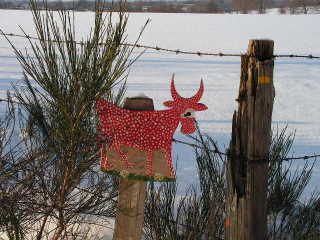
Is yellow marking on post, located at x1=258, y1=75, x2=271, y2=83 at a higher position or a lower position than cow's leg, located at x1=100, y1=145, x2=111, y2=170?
higher

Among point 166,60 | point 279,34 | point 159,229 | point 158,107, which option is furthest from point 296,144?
point 279,34

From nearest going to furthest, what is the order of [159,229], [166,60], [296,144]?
[159,229]
[296,144]
[166,60]

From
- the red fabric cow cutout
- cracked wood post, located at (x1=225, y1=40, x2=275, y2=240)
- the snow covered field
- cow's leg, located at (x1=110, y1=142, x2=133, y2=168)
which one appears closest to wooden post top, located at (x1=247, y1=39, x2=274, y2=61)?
cracked wood post, located at (x1=225, y1=40, x2=275, y2=240)

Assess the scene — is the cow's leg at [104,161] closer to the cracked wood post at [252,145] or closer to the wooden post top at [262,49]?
the cracked wood post at [252,145]

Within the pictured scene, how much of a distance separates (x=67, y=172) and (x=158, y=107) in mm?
5208

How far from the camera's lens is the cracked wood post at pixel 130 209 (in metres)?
1.56

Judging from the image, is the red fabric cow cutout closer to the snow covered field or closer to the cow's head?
the cow's head

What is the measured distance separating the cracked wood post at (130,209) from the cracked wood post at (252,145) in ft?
0.98

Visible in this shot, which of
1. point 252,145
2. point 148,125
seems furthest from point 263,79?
point 148,125

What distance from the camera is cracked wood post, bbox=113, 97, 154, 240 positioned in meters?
1.56

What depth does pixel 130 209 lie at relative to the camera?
5.17 feet

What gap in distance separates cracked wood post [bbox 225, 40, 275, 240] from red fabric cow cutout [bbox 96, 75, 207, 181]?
15cm

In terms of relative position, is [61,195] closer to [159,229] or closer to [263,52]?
[159,229]

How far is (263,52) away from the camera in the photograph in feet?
4.58
